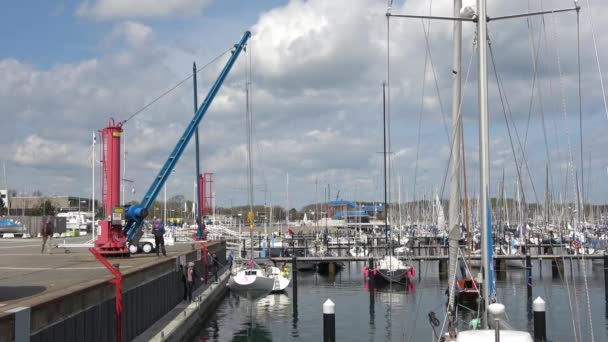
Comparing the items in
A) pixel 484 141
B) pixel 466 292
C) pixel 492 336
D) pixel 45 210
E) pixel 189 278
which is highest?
pixel 484 141

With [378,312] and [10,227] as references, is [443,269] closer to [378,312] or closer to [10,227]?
[378,312]

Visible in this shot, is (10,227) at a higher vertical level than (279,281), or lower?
higher

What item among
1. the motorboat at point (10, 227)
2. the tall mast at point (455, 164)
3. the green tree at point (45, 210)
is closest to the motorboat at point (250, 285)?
the tall mast at point (455, 164)

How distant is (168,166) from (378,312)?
51.0 feet

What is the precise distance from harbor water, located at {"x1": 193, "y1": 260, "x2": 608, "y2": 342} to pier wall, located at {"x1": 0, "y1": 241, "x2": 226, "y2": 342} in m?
3.82

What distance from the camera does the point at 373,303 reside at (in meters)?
38.0

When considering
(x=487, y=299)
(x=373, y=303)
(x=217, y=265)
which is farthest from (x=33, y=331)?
(x=217, y=265)

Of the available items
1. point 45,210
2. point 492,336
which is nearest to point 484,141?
point 492,336

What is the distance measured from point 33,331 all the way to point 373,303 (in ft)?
91.9

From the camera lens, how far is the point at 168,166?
132 ft

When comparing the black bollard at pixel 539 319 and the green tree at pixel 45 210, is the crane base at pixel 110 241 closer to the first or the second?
the black bollard at pixel 539 319

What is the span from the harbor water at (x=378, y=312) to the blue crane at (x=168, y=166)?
21.3ft

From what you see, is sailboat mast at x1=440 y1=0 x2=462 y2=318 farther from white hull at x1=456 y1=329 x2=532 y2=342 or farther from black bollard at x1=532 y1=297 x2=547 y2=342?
black bollard at x1=532 y1=297 x2=547 y2=342

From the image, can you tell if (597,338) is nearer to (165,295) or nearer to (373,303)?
(373,303)
